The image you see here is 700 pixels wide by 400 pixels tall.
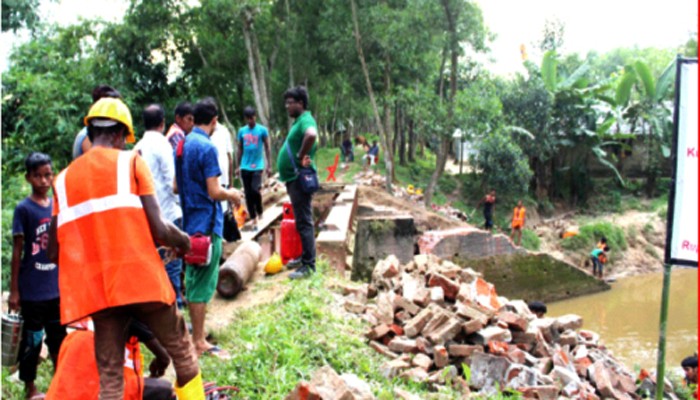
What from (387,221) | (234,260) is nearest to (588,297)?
(387,221)

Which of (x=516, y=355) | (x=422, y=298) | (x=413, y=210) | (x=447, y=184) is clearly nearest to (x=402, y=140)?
(x=447, y=184)

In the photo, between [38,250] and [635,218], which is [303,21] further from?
[38,250]

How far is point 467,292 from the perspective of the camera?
239 inches

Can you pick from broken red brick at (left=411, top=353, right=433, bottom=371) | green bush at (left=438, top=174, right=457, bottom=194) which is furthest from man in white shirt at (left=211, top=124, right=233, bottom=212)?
green bush at (left=438, top=174, right=457, bottom=194)

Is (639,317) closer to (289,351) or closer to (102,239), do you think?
(289,351)

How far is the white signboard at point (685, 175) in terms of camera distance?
3895mm

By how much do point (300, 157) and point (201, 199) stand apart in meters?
1.60

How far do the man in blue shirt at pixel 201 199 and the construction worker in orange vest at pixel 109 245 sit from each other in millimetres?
1478

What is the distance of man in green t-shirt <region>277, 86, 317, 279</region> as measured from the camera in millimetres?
5906

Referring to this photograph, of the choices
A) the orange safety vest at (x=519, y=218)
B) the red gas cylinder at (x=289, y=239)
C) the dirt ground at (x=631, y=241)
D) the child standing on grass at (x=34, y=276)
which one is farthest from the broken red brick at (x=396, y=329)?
the dirt ground at (x=631, y=241)

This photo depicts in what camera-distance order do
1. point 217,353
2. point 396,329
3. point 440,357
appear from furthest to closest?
point 396,329
point 440,357
point 217,353

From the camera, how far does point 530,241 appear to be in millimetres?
21922

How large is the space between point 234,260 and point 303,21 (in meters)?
19.1

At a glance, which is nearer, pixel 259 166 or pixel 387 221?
pixel 259 166
